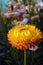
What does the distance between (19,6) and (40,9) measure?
0.29 feet

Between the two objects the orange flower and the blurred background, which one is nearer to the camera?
the orange flower

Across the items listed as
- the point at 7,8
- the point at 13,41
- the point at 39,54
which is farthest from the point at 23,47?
the point at 7,8

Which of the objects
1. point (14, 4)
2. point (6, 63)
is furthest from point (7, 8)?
point (6, 63)

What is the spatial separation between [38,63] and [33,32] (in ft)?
0.64

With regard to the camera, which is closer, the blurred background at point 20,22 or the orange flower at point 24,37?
the orange flower at point 24,37

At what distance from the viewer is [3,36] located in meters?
0.77

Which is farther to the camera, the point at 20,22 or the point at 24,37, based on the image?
the point at 20,22

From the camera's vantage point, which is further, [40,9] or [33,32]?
[40,9]

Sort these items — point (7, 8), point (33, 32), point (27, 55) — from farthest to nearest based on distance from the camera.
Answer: point (7, 8)
point (27, 55)
point (33, 32)

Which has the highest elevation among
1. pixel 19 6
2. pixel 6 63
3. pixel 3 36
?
pixel 19 6

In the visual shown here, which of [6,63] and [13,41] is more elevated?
[13,41]

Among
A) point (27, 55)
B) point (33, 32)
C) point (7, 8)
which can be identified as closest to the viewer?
point (33, 32)

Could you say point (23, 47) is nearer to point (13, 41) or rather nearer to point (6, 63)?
point (13, 41)

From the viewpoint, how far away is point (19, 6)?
758 mm
